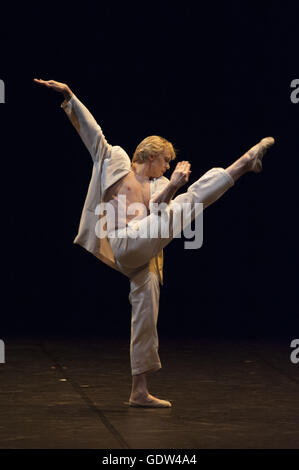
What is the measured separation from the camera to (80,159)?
651 centimetres

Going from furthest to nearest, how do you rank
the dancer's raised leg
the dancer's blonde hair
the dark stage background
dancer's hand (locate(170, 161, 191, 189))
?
the dark stage background → the dancer's blonde hair → the dancer's raised leg → dancer's hand (locate(170, 161, 191, 189))

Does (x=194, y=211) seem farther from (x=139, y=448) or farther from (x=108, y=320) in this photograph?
(x=108, y=320)

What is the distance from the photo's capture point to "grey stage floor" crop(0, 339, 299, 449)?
2678mm

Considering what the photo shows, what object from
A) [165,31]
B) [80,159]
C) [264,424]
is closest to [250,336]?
[80,159]

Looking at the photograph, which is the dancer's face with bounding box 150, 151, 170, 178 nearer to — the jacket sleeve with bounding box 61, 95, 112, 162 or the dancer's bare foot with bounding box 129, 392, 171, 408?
the jacket sleeve with bounding box 61, 95, 112, 162

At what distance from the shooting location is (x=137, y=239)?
10.7 feet

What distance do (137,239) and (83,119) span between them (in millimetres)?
528

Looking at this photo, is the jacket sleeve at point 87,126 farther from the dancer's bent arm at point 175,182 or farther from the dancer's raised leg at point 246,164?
the dancer's raised leg at point 246,164

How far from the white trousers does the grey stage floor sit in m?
0.22

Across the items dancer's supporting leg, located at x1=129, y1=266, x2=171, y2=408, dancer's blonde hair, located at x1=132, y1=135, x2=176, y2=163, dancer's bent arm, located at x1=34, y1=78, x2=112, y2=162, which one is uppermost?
dancer's bent arm, located at x1=34, y1=78, x2=112, y2=162

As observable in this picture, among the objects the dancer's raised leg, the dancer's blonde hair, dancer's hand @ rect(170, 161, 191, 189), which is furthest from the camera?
the dancer's blonde hair

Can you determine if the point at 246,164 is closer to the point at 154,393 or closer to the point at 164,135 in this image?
the point at 154,393

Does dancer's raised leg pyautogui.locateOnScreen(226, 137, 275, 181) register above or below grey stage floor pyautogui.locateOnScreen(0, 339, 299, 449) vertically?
above

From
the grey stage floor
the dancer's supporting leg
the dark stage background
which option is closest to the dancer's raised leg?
the dancer's supporting leg
